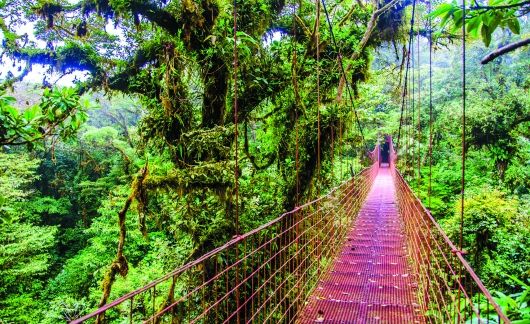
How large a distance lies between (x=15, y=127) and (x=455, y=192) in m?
10.2

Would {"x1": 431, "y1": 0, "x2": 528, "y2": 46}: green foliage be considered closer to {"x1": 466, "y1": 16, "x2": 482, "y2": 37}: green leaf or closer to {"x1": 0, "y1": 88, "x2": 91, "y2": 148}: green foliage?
{"x1": 466, "y1": 16, "x2": 482, "y2": 37}: green leaf

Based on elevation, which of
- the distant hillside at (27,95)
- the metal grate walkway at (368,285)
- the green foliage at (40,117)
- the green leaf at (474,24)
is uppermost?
the distant hillside at (27,95)

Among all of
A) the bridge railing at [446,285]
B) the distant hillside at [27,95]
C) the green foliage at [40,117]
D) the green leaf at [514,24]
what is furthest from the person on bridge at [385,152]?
the green leaf at [514,24]

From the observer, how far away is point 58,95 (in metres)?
1.86

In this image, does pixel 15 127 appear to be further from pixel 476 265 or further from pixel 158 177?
pixel 476 265

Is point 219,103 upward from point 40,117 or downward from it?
upward

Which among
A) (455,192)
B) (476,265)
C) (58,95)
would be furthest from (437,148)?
(58,95)

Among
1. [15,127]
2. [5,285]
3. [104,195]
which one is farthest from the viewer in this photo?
[104,195]

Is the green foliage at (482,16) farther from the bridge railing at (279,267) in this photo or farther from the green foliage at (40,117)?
the green foliage at (40,117)

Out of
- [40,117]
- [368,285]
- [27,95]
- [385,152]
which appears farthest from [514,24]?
[385,152]

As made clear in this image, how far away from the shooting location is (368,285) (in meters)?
2.74

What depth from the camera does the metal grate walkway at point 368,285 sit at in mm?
2221

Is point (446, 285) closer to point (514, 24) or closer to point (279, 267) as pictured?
A: point (514, 24)

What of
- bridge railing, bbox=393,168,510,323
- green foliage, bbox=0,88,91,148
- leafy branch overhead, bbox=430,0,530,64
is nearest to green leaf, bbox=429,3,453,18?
leafy branch overhead, bbox=430,0,530,64
